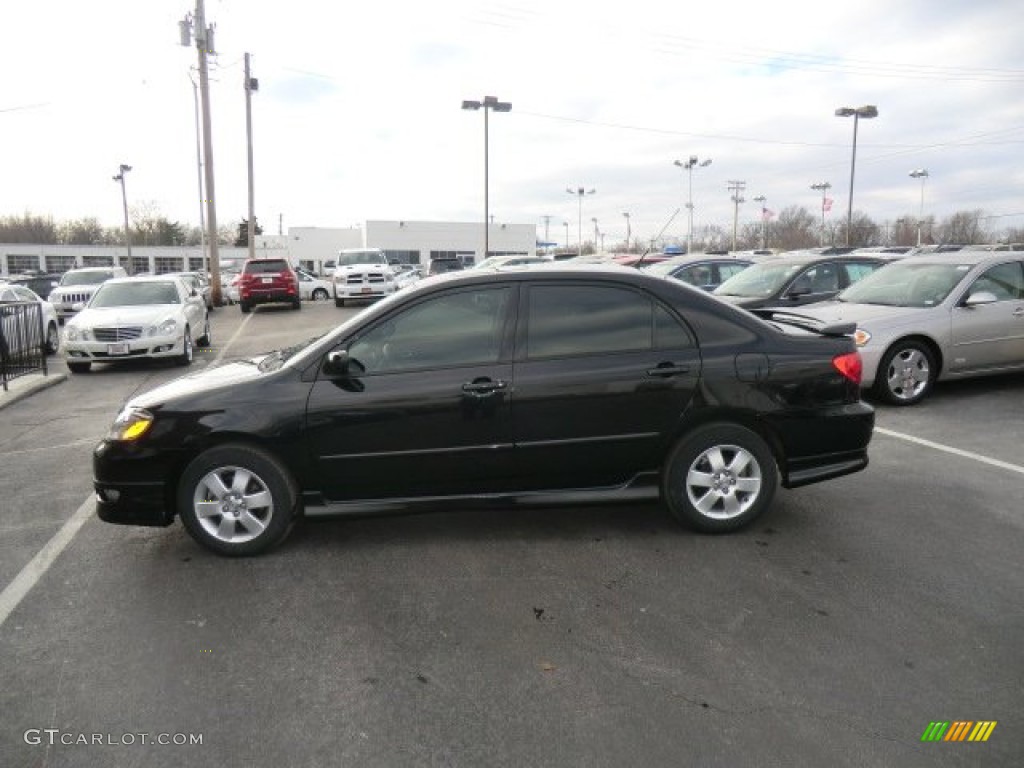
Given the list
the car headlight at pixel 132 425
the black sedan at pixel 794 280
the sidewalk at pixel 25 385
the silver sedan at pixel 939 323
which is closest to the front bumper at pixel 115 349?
the sidewalk at pixel 25 385

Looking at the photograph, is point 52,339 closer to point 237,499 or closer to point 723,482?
point 237,499

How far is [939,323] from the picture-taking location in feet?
26.9

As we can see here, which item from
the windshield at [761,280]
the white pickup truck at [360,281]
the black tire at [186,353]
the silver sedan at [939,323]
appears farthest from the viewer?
the white pickup truck at [360,281]

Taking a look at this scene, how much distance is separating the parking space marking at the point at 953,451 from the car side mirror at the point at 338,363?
5.14 meters

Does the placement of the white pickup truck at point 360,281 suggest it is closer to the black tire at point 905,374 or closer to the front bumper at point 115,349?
the front bumper at point 115,349

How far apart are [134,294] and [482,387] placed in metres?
11.4

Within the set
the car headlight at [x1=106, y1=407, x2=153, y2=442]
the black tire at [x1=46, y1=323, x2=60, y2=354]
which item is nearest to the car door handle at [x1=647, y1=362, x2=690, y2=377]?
the car headlight at [x1=106, y1=407, x2=153, y2=442]

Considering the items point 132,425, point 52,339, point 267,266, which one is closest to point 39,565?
point 132,425

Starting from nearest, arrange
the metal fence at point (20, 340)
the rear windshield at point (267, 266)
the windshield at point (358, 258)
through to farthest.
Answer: the metal fence at point (20, 340), the rear windshield at point (267, 266), the windshield at point (358, 258)

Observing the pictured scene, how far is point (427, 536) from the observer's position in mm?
4605

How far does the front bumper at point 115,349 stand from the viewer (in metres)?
11.9

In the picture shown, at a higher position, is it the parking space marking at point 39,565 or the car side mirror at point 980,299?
the car side mirror at point 980,299

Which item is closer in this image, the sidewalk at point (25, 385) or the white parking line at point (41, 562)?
the white parking line at point (41, 562)

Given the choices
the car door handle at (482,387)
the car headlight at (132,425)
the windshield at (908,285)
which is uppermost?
the windshield at (908,285)
